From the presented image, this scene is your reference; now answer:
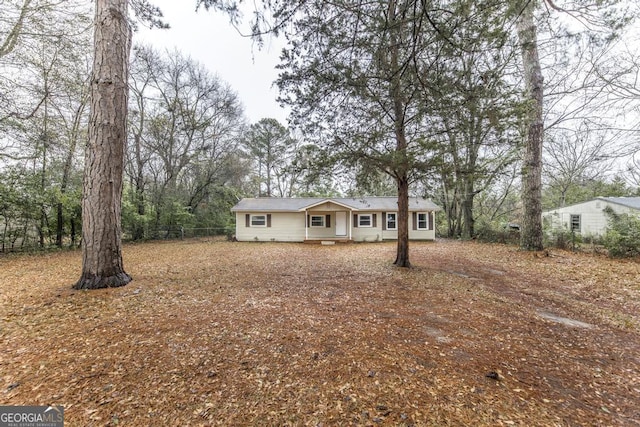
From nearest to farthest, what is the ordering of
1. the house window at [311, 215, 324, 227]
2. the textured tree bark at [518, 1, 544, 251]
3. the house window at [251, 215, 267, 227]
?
the textured tree bark at [518, 1, 544, 251] → the house window at [251, 215, 267, 227] → the house window at [311, 215, 324, 227]

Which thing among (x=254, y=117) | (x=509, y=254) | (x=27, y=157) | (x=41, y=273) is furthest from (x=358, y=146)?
(x=254, y=117)

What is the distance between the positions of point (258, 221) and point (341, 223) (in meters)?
5.69

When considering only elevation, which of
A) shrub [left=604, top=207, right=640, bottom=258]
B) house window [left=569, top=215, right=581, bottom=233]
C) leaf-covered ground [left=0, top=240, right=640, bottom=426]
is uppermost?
house window [left=569, top=215, right=581, bottom=233]

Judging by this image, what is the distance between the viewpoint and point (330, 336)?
307 cm

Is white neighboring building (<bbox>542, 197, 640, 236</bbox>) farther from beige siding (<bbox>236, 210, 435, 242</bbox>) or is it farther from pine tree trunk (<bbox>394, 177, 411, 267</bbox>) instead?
beige siding (<bbox>236, 210, 435, 242</bbox>)

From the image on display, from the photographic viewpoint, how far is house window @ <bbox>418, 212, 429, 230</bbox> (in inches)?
613

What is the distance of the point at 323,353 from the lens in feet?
8.79

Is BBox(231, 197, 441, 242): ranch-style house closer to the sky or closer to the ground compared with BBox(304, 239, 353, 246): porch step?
closer to the sky

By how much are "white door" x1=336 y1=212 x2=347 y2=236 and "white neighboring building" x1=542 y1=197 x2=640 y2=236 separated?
1103 cm

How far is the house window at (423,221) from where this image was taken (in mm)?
15570

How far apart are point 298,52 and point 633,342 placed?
686cm

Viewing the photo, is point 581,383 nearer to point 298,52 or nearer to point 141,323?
point 141,323

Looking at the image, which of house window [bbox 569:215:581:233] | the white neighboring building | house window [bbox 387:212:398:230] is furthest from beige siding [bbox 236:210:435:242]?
house window [bbox 569:215:581:233]

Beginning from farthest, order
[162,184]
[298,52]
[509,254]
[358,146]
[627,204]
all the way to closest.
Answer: [162,184]
[627,204]
[509,254]
[358,146]
[298,52]
